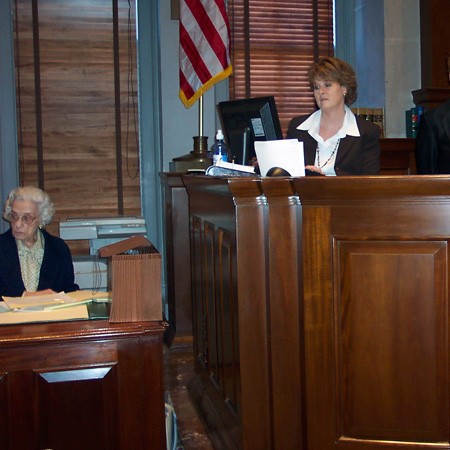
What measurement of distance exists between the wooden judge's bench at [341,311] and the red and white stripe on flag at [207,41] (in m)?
2.40

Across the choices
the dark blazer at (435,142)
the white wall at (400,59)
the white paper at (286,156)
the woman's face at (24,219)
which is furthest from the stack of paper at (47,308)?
the white wall at (400,59)

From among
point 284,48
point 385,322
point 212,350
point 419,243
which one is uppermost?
point 284,48

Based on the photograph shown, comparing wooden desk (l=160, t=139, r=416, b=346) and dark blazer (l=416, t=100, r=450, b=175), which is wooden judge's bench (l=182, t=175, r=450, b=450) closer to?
dark blazer (l=416, t=100, r=450, b=175)

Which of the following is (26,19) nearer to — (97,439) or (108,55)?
(108,55)

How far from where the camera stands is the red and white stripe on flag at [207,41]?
14.6 ft

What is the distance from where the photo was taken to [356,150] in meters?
2.99

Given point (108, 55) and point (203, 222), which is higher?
point (108, 55)

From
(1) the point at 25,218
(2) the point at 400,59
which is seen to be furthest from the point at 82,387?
(2) the point at 400,59

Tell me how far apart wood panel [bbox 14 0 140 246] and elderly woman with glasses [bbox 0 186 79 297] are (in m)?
1.70

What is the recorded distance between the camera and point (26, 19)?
179 inches

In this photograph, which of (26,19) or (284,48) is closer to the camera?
(26,19)

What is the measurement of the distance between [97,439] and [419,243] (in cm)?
106

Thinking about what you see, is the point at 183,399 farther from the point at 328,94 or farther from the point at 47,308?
the point at 328,94


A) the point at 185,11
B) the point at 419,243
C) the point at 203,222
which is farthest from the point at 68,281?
the point at 185,11
